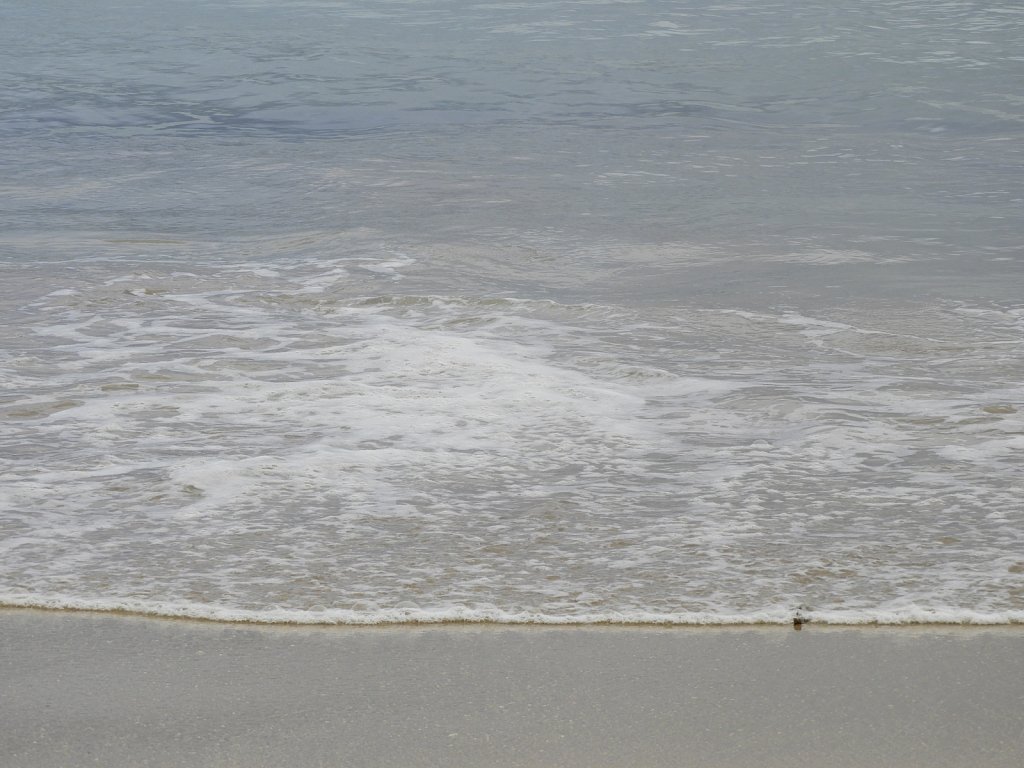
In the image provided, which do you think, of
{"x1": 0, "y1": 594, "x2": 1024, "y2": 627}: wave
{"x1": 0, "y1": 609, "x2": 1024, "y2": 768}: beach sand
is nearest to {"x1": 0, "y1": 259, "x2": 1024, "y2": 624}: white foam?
{"x1": 0, "y1": 594, "x2": 1024, "y2": 627}: wave

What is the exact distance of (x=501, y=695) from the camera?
9.71ft

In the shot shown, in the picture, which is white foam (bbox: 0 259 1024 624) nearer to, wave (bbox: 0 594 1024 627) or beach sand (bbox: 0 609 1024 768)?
wave (bbox: 0 594 1024 627)

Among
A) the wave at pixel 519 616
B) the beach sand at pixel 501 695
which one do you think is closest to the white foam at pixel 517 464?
the wave at pixel 519 616

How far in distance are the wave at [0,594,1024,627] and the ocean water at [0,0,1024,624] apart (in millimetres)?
13

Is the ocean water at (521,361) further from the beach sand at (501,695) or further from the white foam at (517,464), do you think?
the beach sand at (501,695)

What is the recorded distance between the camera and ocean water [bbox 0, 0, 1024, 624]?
369 cm

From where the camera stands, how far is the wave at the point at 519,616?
329 cm

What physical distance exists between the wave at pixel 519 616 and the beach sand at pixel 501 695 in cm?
4

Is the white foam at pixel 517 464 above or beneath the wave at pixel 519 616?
beneath

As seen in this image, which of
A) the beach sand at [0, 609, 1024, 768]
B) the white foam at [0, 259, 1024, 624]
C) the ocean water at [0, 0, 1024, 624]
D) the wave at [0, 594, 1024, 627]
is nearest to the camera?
the beach sand at [0, 609, 1024, 768]

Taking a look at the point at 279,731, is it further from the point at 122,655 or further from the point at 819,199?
the point at 819,199

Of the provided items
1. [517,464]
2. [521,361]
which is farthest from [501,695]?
[521,361]

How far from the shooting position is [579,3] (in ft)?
90.8

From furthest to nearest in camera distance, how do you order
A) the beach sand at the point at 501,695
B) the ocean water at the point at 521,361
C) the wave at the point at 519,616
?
the ocean water at the point at 521,361 → the wave at the point at 519,616 → the beach sand at the point at 501,695
